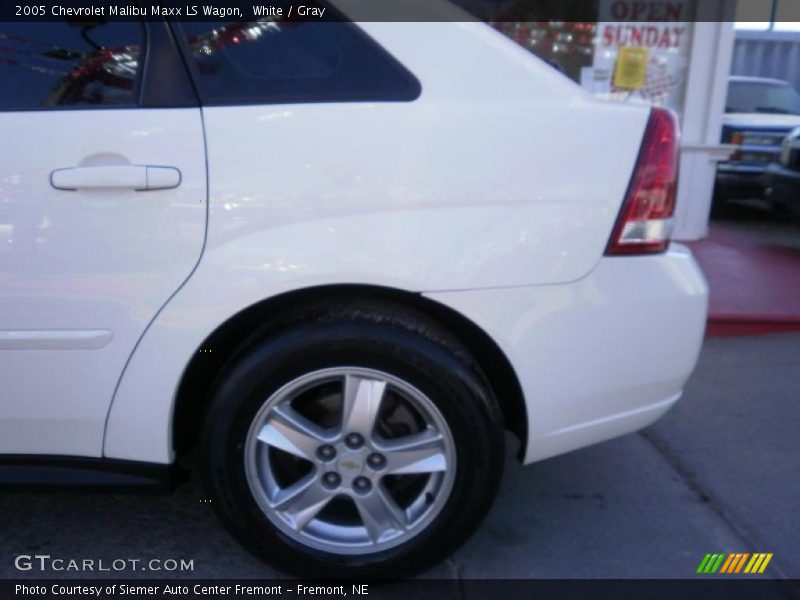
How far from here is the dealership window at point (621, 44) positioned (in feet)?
22.3

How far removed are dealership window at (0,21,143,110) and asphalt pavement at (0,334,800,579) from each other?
134cm

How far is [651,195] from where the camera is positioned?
242 cm

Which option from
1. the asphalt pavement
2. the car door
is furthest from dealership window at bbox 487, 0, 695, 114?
the car door

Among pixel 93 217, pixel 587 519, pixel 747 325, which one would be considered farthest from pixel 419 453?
pixel 747 325

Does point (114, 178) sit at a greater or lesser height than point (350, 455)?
greater

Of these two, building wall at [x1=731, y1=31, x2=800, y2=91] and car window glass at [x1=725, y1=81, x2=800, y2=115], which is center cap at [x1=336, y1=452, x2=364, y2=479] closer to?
car window glass at [x1=725, y1=81, x2=800, y2=115]

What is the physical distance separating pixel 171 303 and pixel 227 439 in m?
0.43

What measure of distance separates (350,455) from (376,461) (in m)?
0.08

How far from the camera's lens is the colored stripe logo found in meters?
2.79

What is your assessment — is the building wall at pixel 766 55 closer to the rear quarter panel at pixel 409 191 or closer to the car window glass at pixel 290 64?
the rear quarter panel at pixel 409 191

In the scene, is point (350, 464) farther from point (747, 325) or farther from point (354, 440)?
point (747, 325)

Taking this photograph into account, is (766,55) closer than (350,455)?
No

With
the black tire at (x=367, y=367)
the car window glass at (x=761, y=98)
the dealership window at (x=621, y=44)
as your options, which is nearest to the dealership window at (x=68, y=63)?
the black tire at (x=367, y=367)

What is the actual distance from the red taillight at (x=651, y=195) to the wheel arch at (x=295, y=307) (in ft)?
1.53
